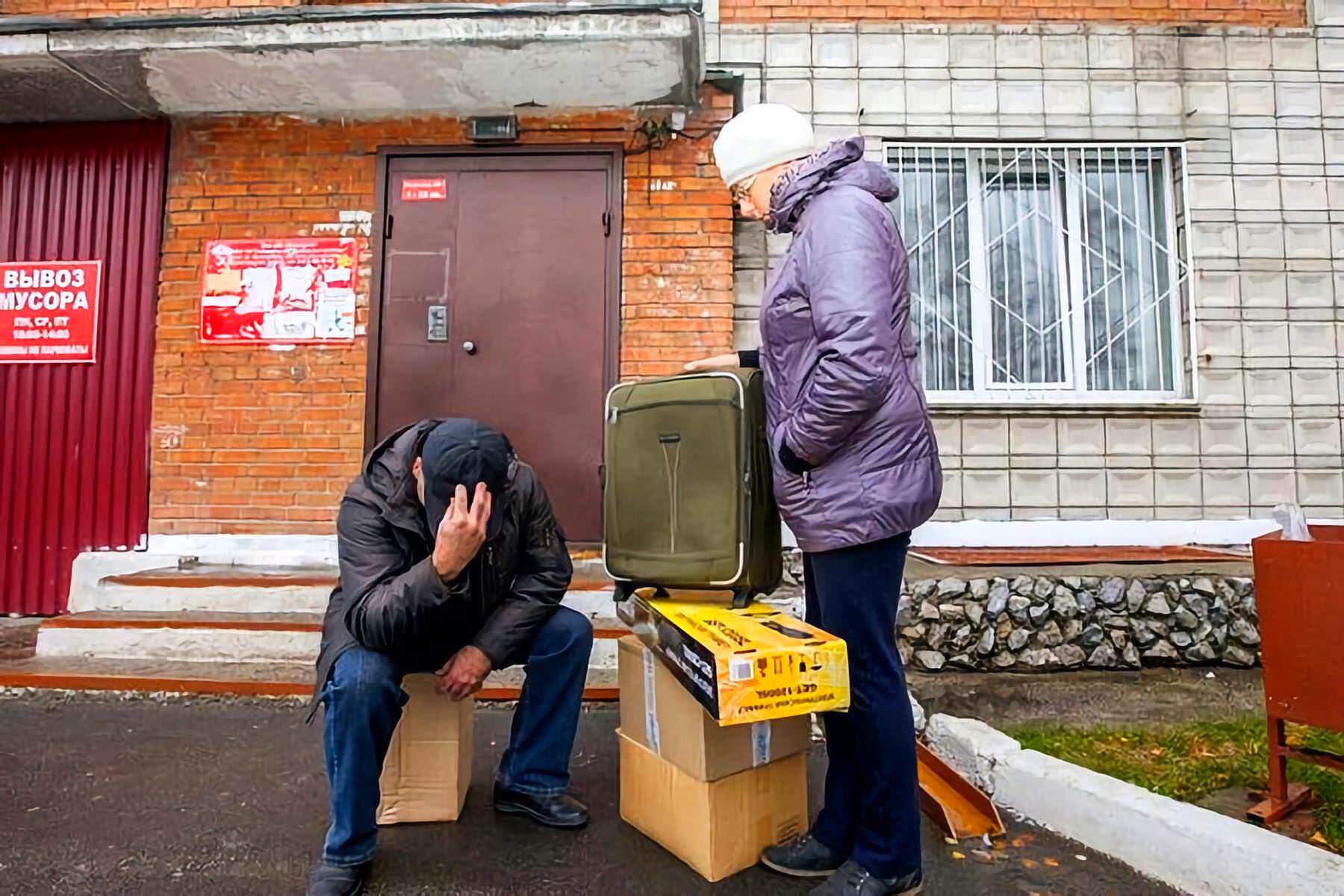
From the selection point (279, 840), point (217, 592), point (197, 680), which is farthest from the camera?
point (217, 592)

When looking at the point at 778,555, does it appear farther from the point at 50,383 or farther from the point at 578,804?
the point at 50,383

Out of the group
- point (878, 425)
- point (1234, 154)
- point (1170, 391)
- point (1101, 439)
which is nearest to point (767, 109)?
point (878, 425)

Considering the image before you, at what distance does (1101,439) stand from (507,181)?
383cm

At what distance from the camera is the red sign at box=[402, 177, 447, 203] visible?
4758 mm

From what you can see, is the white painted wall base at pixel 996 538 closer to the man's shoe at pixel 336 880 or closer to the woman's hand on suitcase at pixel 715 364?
the woman's hand on suitcase at pixel 715 364

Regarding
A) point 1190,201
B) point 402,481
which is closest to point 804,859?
point 402,481

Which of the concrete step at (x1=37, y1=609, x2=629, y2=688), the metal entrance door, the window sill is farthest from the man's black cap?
the metal entrance door

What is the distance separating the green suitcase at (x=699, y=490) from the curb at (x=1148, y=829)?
1147 mm

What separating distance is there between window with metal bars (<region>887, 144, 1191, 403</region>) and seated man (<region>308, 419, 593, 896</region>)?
323cm

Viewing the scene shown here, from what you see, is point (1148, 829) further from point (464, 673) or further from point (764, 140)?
point (764, 140)

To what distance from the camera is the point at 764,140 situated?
1973 millimetres

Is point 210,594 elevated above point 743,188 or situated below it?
below

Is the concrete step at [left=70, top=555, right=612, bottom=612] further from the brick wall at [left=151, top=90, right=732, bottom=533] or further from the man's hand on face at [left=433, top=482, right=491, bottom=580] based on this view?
the man's hand on face at [left=433, top=482, right=491, bottom=580]

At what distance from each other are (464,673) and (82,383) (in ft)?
13.6
